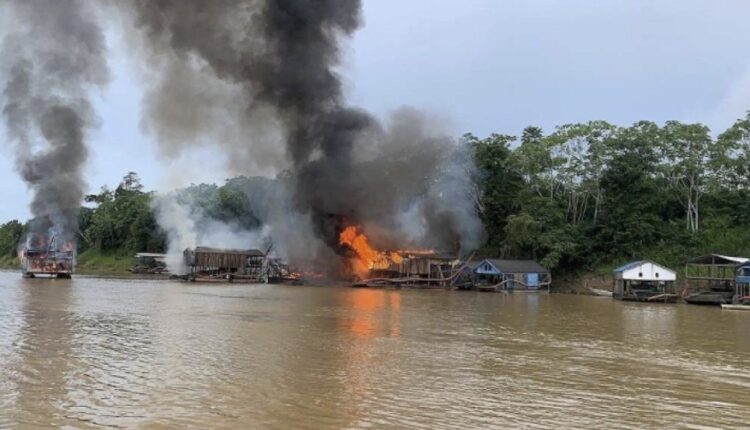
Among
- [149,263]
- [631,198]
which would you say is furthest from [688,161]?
[149,263]

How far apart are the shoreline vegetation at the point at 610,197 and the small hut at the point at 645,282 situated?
534 centimetres

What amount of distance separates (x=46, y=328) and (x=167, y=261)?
62.2 metres

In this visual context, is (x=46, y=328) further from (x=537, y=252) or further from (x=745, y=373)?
(x=537, y=252)

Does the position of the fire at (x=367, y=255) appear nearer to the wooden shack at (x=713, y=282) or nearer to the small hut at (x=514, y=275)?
the small hut at (x=514, y=275)

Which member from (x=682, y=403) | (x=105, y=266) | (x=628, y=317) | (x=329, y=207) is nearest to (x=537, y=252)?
(x=329, y=207)

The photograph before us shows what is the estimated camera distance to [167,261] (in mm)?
81688

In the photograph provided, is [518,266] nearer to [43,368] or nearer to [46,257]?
[46,257]

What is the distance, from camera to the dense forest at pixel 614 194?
57344 mm

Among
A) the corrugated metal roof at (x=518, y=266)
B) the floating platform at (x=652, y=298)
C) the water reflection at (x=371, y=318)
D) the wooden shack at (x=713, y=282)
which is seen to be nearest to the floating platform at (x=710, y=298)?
the wooden shack at (x=713, y=282)

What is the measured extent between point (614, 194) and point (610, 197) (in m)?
0.46

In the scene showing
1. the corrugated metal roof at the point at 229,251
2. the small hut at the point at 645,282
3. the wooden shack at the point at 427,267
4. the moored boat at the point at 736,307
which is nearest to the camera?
the moored boat at the point at 736,307

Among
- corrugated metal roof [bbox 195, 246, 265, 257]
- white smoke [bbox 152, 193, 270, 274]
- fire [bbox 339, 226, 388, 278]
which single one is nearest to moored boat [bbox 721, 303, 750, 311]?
fire [bbox 339, 226, 388, 278]

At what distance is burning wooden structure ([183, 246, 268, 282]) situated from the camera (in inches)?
2692

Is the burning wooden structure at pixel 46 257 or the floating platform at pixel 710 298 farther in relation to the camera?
the burning wooden structure at pixel 46 257
